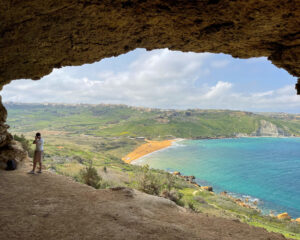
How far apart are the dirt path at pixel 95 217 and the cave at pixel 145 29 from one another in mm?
5513

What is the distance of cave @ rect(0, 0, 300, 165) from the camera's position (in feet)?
15.9

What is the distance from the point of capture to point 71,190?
809 centimetres

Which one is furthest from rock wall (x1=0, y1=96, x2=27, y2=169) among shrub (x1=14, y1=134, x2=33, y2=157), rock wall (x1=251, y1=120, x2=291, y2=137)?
rock wall (x1=251, y1=120, x2=291, y2=137)

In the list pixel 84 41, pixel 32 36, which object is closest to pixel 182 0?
pixel 84 41

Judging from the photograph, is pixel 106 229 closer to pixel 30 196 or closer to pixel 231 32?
pixel 30 196

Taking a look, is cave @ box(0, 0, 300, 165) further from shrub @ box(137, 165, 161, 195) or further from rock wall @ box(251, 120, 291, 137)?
rock wall @ box(251, 120, 291, 137)

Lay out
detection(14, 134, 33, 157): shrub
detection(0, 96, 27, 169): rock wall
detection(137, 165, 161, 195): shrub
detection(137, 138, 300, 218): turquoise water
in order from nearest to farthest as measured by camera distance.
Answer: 1. detection(0, 96, 27, 169): rock wall
2. detection(137, 165, 161, 195): shrub
3. detection(14, 134, 33, 157): shrub
4. detection(137, 138, 300, 218): turquoise water

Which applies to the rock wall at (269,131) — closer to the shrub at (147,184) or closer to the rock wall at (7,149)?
the shrub at (147,184)

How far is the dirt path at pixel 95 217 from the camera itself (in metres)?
4.85

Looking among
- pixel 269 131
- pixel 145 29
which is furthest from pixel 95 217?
pixel 269 131

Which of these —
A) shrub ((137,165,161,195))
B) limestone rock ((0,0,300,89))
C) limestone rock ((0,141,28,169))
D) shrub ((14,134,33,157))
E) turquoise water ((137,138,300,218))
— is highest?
limestone rock ((0,0,300,89))

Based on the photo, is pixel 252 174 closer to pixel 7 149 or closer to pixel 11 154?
pixel 11 154

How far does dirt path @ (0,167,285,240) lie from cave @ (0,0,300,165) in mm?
5513

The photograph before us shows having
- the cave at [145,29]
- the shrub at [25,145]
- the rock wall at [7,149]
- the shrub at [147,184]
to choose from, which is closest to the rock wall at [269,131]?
the shrub at [147,184]
